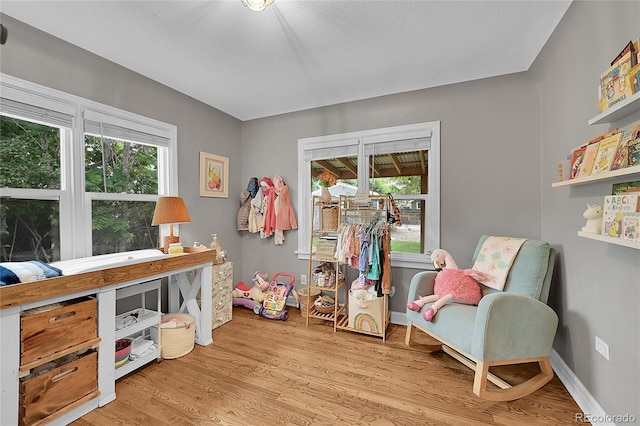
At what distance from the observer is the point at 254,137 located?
359 centimetres

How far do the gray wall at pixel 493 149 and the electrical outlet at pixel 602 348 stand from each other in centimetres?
3

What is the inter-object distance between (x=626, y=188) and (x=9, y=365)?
3098 mm

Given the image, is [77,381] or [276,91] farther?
[276,91]

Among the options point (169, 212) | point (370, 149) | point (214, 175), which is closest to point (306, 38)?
point (370, 149)

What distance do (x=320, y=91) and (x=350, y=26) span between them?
3.27 ft

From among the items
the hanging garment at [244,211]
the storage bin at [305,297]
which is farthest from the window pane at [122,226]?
the storage bin at [305,297]

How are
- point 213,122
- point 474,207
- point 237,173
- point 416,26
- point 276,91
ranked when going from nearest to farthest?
point 416,26 → point 474,207 → point 276,91 → point 213,122 → point 237,173

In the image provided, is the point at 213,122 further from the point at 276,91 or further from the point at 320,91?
the point at 320,91

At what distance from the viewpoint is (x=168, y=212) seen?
2.24 meters

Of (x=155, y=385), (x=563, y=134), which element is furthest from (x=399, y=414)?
(x=563, y=134)

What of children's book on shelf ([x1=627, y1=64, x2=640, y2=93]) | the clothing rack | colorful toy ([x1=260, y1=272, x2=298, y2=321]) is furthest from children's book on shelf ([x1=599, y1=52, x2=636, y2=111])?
colorful toy ([x1=260, y1=272, x2=298, y2=321])

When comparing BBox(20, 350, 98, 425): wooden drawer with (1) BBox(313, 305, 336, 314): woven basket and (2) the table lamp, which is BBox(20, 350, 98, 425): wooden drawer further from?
(1) BBox(313, 305, 336, 314): woven basket

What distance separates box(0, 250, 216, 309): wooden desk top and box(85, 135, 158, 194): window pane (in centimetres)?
→ 84

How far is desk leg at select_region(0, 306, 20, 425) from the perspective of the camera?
129 centimetres
